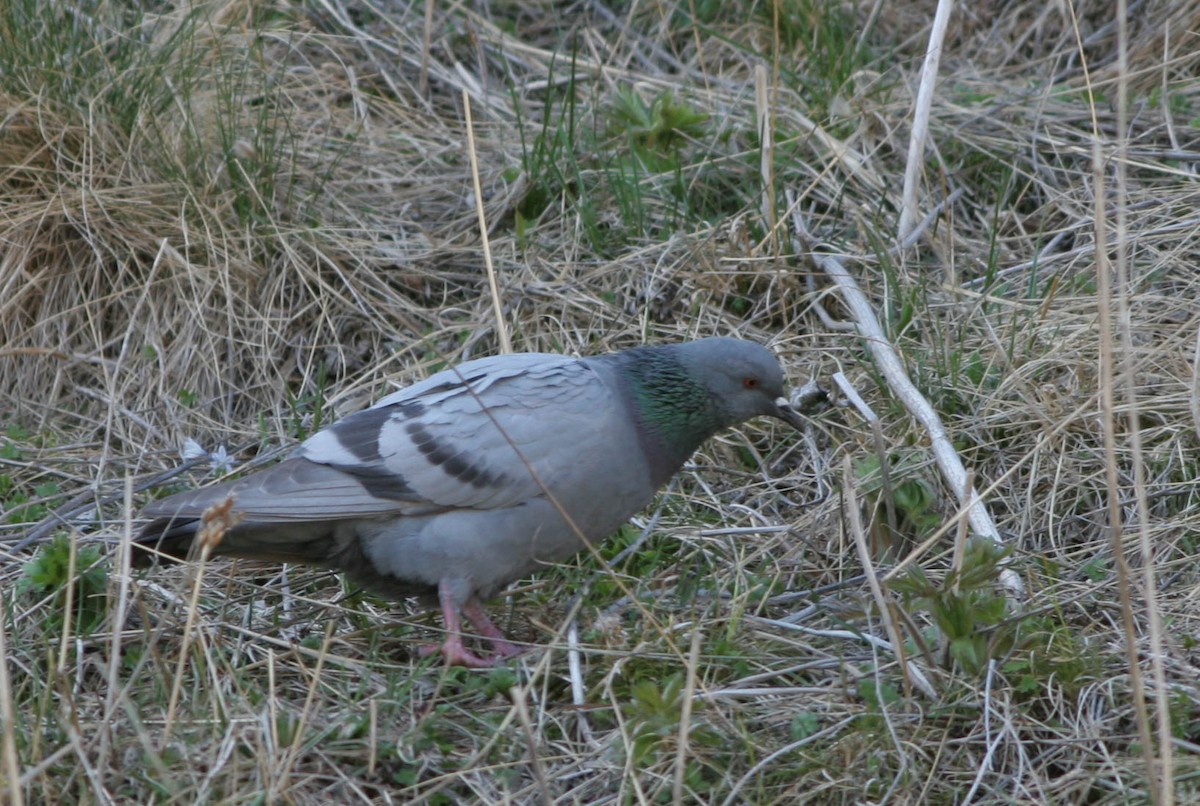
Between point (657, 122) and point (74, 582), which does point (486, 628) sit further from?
point (657, 122)

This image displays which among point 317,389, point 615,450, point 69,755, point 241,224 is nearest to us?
point 69,755

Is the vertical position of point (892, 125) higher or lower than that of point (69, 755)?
higher

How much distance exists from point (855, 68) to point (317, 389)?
8.55ft

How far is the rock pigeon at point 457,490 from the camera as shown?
343 cm

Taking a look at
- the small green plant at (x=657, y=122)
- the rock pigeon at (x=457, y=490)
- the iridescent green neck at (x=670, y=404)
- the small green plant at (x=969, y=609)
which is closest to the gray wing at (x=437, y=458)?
the rock pigeon at (x=457, y=490)

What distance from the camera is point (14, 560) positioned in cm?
374

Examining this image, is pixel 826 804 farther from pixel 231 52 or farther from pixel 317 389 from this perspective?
pixel 231 52

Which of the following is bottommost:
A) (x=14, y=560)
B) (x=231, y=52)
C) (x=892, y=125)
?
(x=14, y=560)

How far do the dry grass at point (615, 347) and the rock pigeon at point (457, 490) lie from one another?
0.18 m

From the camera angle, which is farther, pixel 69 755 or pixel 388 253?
pixel 388 253

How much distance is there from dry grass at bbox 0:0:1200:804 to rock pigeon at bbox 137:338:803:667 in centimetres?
18

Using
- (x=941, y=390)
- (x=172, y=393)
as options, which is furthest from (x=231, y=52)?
(x=941, y=390)

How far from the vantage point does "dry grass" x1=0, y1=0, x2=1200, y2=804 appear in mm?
2924

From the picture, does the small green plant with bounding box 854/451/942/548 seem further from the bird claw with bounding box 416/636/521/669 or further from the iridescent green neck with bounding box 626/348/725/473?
the bird claw with bounding box 416/636/521/669
